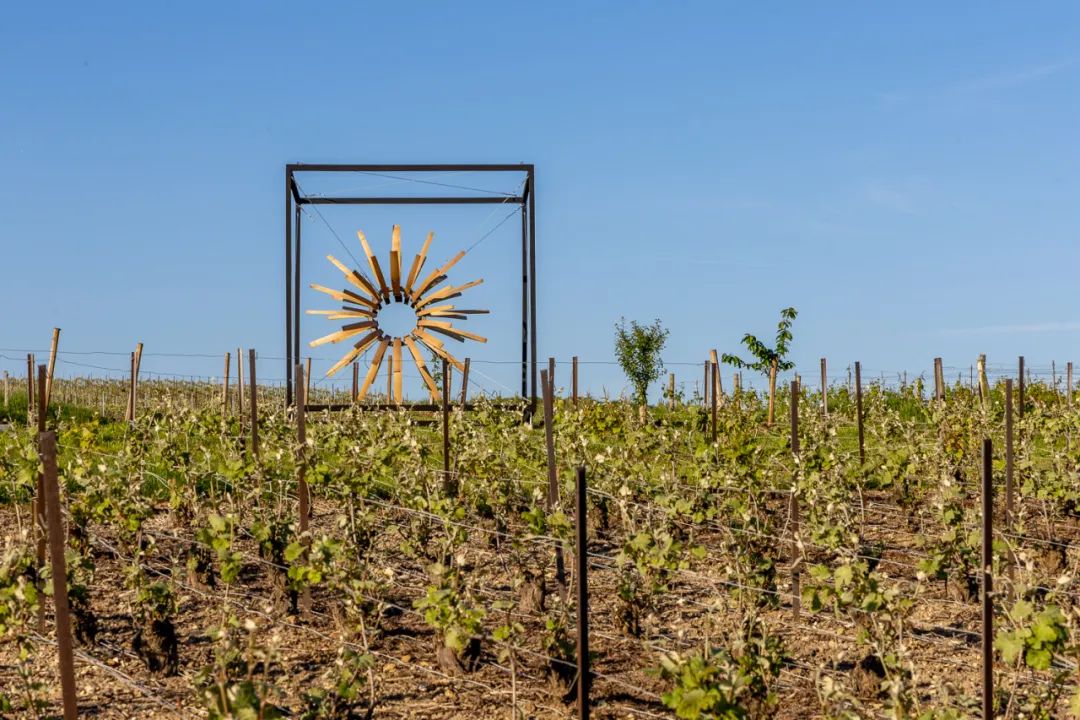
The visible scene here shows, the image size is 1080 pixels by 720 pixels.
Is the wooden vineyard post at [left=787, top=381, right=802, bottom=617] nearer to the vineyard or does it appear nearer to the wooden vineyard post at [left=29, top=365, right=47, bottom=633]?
the vineyard

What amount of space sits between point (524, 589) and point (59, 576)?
3.14m

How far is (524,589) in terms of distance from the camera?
698 centimetres

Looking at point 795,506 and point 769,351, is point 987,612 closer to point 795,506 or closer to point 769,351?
point 795,506

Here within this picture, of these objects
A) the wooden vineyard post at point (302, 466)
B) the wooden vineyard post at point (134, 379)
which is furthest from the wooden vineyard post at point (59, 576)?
the wooden vineyard post at point (134, 379)

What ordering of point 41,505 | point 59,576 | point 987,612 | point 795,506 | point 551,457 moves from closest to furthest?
point 59,576, point 987,612, point 551,457, point 41,505, point 795,506

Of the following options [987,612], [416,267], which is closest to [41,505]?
[987,612]

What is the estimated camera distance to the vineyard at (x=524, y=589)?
5.05m

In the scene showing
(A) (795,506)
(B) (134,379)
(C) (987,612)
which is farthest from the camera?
(B) (134,379)

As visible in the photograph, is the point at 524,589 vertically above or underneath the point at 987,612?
underneath

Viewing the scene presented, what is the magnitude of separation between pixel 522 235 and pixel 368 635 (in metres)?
11.4

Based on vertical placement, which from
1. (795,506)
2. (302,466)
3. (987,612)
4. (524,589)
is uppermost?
(302,466)

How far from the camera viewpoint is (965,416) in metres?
13.0

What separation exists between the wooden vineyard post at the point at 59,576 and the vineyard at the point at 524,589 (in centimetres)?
18

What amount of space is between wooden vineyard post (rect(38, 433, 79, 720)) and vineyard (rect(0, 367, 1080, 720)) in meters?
0.18
